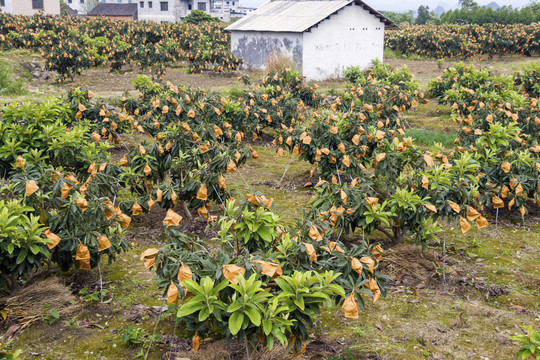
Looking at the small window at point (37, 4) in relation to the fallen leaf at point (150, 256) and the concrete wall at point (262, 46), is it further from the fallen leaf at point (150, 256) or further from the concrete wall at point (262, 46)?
the fallen leaf at point (150, 256)

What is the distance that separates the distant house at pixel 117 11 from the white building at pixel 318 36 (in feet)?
123

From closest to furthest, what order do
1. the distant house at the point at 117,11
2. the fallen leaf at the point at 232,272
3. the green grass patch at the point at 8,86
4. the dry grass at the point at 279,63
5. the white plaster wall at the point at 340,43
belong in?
the fallen leaf at the point at 232,272 → the green grass patch at the point at 8,86 → the dry grass at the point at 279,63 → the white plaster wall at the point at 340,43 → the distant house at the point at 117,11

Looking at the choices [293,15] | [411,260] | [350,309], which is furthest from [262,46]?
[350,309]

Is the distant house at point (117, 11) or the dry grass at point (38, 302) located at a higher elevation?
the distant house at point (117, 11)

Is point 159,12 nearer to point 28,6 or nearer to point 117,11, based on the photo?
point 117,11

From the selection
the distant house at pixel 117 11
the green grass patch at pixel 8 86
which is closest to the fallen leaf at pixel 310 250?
Result: the green grass patch at pixel 8 86

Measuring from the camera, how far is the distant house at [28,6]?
47531mm

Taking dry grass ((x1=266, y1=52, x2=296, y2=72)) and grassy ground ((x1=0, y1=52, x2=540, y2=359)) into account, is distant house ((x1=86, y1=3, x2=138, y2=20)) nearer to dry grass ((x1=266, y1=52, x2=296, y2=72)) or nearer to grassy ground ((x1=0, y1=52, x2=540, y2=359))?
dry grass ((x1=266, y1=52, x2=296, y2=72))

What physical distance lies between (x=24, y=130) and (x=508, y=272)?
5.80 meters

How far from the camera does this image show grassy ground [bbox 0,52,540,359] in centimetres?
405

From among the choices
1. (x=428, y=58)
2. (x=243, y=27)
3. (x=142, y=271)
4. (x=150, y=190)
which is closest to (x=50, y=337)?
(x=142, y=271)

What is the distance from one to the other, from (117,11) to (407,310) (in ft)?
190

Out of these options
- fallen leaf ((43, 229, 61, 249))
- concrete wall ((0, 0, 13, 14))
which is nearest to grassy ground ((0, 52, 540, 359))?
fallen leaf ((43, 229, 61, 249))

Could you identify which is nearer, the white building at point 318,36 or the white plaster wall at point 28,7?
the white building at point 318,36
